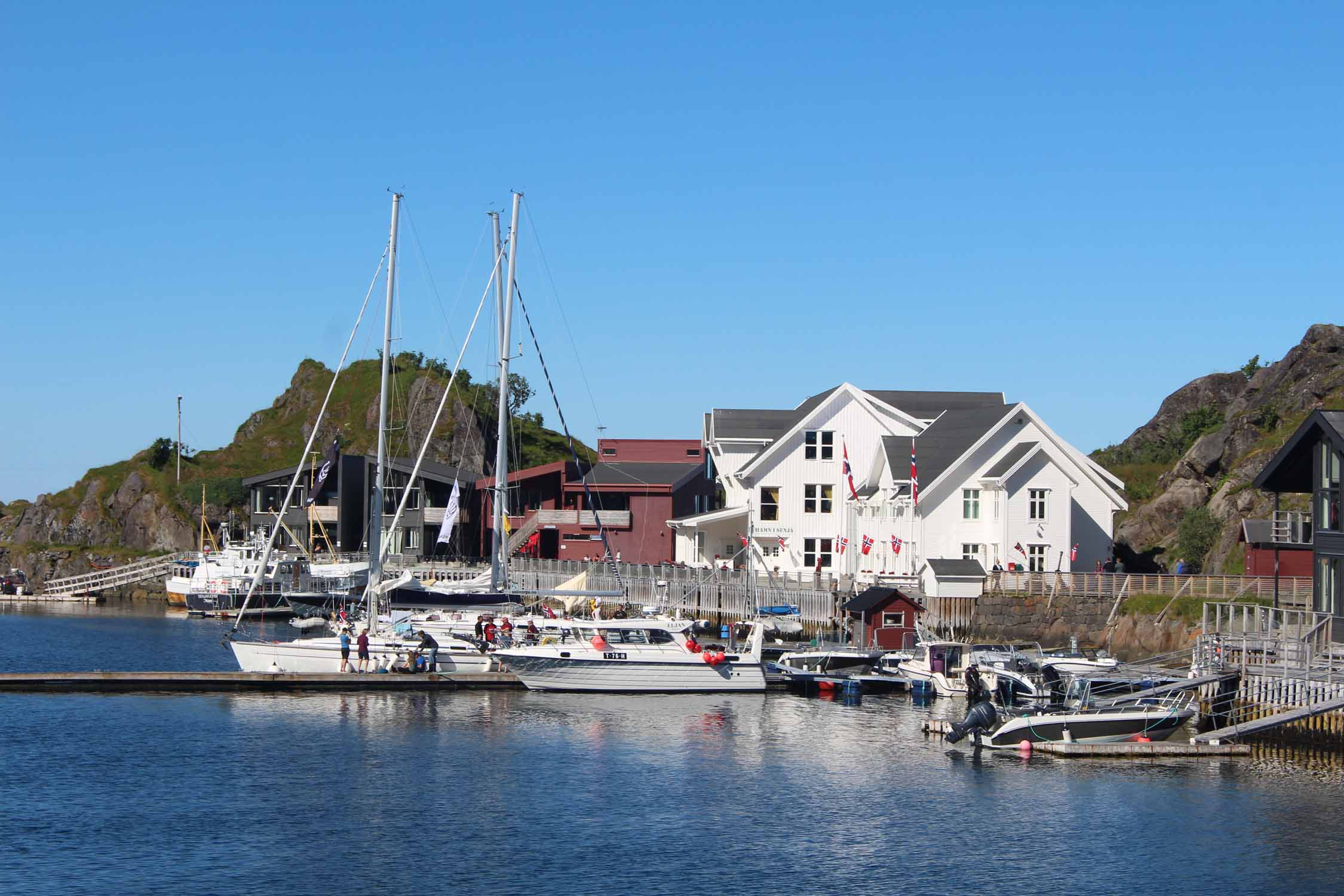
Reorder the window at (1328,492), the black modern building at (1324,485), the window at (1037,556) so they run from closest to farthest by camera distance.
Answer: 1. the black modern building at (1324,485)
2. the window at (1328,492)
3. the window at (1037,556)

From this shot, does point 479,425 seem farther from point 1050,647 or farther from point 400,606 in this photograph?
point 1050,647

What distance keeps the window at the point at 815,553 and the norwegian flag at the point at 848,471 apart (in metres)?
4.14

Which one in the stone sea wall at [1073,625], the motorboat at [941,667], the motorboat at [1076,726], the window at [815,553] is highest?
the window at [815,553]

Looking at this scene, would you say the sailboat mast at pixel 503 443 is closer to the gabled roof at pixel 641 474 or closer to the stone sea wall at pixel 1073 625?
the stone sea wall at pixel 1073 625

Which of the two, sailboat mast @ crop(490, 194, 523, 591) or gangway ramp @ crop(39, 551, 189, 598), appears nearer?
sailboat mast @ crop(490, 194, 523, 591)

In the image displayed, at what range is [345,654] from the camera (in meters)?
49.8

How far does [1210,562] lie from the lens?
70938 millimetres

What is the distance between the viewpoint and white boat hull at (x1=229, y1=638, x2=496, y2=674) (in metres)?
50.5

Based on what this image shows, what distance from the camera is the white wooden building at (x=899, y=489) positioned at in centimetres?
6612

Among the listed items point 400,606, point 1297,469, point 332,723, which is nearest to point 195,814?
point 332,723

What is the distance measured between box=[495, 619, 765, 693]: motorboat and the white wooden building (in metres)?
16.1

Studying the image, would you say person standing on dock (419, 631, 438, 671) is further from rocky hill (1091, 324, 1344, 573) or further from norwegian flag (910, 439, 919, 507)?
rocky hill (1091, 324, 1344, 573)

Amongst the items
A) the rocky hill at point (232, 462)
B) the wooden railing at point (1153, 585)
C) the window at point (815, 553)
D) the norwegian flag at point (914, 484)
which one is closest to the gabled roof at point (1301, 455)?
the wooden railing at point (1153, 585)

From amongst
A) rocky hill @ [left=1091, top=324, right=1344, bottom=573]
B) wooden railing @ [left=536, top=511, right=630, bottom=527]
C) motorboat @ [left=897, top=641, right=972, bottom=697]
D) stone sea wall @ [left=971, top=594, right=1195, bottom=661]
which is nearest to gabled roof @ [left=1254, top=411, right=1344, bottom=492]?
stone sea wall @ [left=971, top=594, right=1195, bottom=661]
